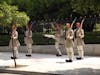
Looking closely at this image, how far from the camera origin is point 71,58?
20.5m

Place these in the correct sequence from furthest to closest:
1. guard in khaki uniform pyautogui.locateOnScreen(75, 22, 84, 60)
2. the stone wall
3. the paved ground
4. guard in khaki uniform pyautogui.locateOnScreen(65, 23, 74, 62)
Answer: the stone wall < guard in khaki uniform pyautogui.locateOnScreen(75, 22, 84, 60) < guard in khaki uniform pyautogui.locateOnScreen(65, 23, 74, 62) < the paved ground

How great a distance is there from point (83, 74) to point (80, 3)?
277 cm

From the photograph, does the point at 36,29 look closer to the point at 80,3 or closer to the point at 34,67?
the point at 34,67

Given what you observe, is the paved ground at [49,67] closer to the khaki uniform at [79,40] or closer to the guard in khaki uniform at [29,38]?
the khaki uniform at [79,40]

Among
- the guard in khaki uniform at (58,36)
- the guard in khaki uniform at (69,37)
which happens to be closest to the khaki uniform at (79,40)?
the guard in khaki uniform at (69,37)

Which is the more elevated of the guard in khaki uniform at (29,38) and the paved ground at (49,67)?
the guard in khaki uniform at (29,38)

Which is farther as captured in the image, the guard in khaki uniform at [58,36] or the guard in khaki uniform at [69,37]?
the guard in khaki uniform at [58,36]

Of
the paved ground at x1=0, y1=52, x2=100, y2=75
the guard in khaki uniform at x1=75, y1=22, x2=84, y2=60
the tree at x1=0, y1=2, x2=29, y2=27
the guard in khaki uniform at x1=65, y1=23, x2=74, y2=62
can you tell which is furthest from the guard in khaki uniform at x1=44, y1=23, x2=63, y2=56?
the tree at x1=0, y1=2, x2=29, y2=27

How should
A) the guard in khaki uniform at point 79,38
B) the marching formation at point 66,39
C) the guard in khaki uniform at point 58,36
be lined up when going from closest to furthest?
1. the marching formation at point 66,39
2. the guard in khaki uniform at point 79,38
3. the guard in khaki uniform at point 58,36

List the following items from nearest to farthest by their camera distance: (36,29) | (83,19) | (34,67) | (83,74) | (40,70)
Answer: (83,74)
(40,70)
(34,67)
(83,19)
(36,29)

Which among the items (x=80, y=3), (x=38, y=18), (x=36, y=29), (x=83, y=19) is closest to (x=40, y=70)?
(x=80, y=3)

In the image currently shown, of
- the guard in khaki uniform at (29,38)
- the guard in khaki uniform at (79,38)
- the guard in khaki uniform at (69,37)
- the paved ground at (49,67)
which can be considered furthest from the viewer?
the guard in khaki uniform at (29,38)

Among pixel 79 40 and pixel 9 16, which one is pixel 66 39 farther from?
pixel 9 16

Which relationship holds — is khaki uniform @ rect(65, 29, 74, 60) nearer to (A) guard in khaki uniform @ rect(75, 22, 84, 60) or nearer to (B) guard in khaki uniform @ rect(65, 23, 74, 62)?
(B) guard in khaki uniform @ rect(65, 23, 74, 62)
